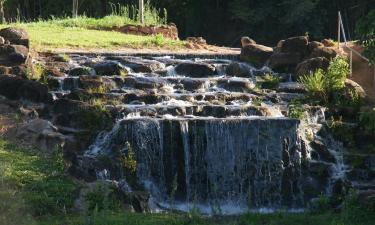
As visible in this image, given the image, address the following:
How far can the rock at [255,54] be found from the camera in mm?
17547

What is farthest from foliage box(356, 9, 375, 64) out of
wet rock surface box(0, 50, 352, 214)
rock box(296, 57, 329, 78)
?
rock box(296, 57, 329, 78)

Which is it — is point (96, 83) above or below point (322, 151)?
above

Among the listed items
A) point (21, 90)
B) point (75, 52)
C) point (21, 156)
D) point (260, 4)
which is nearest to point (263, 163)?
point (21, 156)

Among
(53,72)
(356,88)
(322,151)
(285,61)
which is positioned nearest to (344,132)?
(322,151)

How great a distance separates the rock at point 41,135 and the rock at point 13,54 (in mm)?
3168

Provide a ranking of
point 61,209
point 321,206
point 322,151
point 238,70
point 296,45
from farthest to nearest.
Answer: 1. point 296,45
2. point 238,70
3. point 322,151
4. point 321,206
5. point 61,209

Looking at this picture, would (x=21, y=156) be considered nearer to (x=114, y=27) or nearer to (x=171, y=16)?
(x=114, y=27)

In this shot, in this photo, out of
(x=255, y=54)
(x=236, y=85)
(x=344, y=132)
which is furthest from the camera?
(x=255, y=54)

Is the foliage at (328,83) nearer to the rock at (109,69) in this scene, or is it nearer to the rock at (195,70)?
the rock at (195,70)

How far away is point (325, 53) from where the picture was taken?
53.0ft

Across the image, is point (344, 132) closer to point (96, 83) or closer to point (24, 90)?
point (96, 83)

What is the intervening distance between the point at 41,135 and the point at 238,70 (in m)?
6.22

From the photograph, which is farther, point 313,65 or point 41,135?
point 313,65

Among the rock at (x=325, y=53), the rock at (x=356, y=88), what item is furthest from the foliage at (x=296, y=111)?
the rock at (x=325, y=53)
